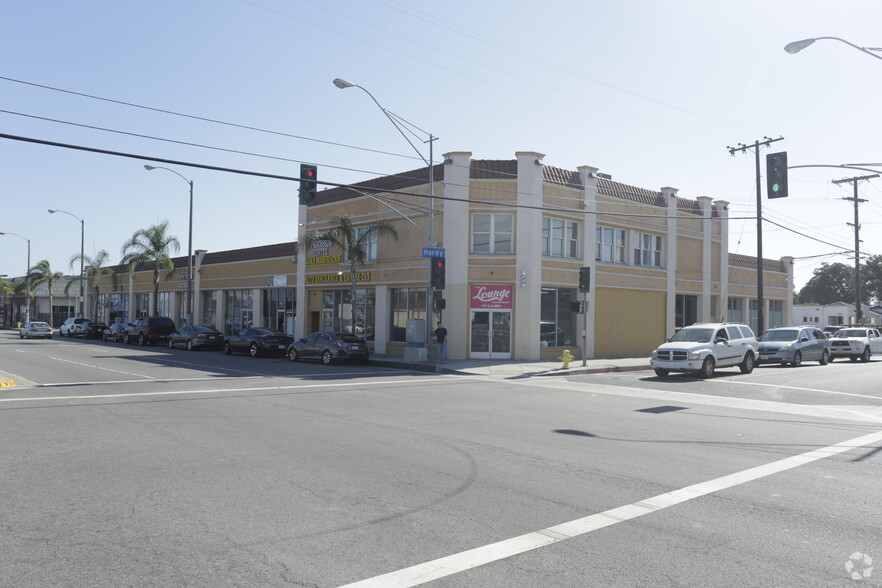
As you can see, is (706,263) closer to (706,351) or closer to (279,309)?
(706,351)

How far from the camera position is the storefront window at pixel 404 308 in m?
31.0

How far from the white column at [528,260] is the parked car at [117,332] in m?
28.4

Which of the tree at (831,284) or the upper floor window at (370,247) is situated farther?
the tree at (831,284)

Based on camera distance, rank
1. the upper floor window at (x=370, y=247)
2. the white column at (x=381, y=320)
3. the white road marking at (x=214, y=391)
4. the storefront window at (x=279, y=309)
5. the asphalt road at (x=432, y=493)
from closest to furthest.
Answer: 1. the asphalt road at (x=432, y=493)
2. the white road marking at (x=214, y=391)
3. the white column at (x=381, y=320)
4. the upper floor window at (x=370, y=247)
5. the storefront window at (x=279, y=309)

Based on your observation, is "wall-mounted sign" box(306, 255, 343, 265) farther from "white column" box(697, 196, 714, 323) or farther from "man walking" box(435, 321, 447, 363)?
"white column" box(697, 196, 714, 323)

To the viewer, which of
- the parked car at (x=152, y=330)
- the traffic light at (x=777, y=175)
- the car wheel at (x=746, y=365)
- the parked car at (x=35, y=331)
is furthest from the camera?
the parked car at (x=35, y=331)

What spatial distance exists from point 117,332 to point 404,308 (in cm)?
2461

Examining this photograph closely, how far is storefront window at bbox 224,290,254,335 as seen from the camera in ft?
142

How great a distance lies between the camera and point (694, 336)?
23047 millimetres

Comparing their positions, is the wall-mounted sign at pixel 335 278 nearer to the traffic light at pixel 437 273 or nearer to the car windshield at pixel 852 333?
the traffic light at pixel 437 273

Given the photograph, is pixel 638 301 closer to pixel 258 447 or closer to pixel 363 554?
pixel 258 447

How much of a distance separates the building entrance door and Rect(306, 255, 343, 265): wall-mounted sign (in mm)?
9420

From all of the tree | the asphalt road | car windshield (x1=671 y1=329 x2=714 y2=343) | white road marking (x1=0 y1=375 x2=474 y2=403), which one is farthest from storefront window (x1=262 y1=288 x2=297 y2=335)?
the tree

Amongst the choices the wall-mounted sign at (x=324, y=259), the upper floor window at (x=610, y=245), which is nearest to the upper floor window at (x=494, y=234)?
the upper floor window at (x=610, y=245)
